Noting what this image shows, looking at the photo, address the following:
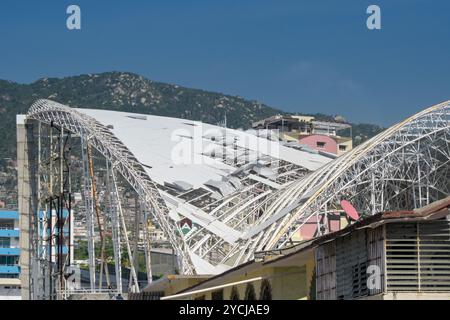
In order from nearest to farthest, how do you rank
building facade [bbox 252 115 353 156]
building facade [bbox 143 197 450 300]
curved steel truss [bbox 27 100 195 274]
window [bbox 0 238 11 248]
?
building facade [bbox 143 197 450 300]
curved steel truss [bbox 27 100 195 274]
window [bbox 0 238 11 248]
building facade [bbox 252 115 353 156]

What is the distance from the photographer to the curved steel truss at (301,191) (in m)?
67.0

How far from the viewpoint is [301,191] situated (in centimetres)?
7038

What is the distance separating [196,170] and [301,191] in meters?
13.0

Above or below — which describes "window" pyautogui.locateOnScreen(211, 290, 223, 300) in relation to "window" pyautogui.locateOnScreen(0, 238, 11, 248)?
below

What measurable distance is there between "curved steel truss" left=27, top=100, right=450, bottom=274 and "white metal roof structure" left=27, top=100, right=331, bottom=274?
A: 116 millimetres

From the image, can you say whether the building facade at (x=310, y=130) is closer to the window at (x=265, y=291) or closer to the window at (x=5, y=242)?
the window at (x=5, y=242)

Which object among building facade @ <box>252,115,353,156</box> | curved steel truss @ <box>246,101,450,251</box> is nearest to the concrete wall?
curved steel truss @ <box>246,101,450,251</box>

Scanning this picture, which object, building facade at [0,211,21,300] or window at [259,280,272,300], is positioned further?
building facade at [0,211,21,300]

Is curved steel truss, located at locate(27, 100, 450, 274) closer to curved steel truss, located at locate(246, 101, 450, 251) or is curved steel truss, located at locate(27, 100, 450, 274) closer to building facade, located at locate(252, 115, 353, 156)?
curved steel truss, located at locate(246, 101, 450, 251)

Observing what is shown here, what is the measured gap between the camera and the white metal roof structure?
7012 centimetres

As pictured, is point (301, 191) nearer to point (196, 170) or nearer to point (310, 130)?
point (196, 170)

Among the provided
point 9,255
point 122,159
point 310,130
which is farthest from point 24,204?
point 310,130

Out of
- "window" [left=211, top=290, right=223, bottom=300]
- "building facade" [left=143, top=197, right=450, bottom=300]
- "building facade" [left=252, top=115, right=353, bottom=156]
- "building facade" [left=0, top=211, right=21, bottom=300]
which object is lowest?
"window" [left=211, top=290, right=223, bottom=300]
